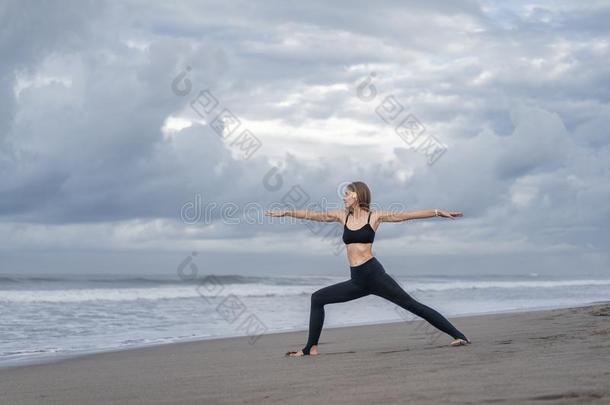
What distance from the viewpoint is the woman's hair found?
7277 millimetres

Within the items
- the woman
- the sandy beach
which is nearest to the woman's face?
the woman

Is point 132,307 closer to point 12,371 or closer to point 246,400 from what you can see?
point 12,371

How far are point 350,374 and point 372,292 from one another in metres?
1.70

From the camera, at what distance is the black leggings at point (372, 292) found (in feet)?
24.1

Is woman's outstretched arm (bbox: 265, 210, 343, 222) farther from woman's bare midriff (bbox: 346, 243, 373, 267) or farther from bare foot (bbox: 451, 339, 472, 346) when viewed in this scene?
bare foot (bbox: 451, 339, 472, 346)

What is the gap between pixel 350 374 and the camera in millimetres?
5797

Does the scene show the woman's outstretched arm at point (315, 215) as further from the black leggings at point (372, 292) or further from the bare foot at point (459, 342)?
the bare foot at point (459, 342)

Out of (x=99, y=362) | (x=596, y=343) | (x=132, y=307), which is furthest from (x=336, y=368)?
(x=132, y=307)

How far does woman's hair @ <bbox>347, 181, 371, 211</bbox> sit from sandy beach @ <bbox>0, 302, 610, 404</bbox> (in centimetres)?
148

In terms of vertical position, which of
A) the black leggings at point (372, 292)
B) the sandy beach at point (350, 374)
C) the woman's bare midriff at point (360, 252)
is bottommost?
the sandy beach at point (350, 374)

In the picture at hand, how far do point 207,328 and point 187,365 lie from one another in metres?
6.64

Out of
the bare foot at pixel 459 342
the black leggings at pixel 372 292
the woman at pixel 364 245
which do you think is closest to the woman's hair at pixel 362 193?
the woman at pixel 364 245

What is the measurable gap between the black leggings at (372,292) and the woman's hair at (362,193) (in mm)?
553

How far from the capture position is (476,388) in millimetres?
4469
